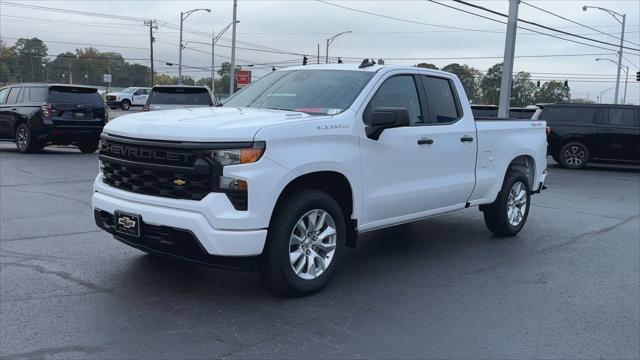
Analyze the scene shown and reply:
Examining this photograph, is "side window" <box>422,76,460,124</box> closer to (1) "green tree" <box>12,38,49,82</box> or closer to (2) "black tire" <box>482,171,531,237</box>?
(2) "black tire" <box>482,171,531,237</box>

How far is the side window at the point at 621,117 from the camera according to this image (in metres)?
17.6

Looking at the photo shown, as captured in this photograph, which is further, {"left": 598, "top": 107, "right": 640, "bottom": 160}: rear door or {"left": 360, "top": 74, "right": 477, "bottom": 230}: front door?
{"left": 598, "top": 107, "right": 640, "bottom": 160}: rear door

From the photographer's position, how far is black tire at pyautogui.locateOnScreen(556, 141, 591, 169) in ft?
58.8

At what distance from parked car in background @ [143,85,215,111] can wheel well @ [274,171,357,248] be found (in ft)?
38.5

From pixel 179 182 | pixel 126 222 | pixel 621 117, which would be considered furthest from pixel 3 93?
pixel 621 117

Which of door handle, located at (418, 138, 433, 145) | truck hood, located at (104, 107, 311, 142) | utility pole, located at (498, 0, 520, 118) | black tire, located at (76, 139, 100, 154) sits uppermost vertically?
utility pole, located at (498, 0, 520, 118)

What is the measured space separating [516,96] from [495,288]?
100m

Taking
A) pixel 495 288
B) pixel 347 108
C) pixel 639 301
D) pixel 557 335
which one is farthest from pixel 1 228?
pixel 639 301

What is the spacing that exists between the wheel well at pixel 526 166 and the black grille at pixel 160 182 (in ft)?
15.3

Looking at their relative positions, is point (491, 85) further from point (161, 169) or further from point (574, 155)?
point (161, 169)

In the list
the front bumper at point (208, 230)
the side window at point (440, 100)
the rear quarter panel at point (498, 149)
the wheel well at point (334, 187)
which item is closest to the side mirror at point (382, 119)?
the wheel well at point (334, 187)

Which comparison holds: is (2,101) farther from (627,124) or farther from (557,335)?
(627,124)

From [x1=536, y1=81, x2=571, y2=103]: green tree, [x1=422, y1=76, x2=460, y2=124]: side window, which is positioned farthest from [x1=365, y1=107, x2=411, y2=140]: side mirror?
[x1=536, y1=81, x2=571, y2=103]: green tree

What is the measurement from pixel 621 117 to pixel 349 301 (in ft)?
50.8
